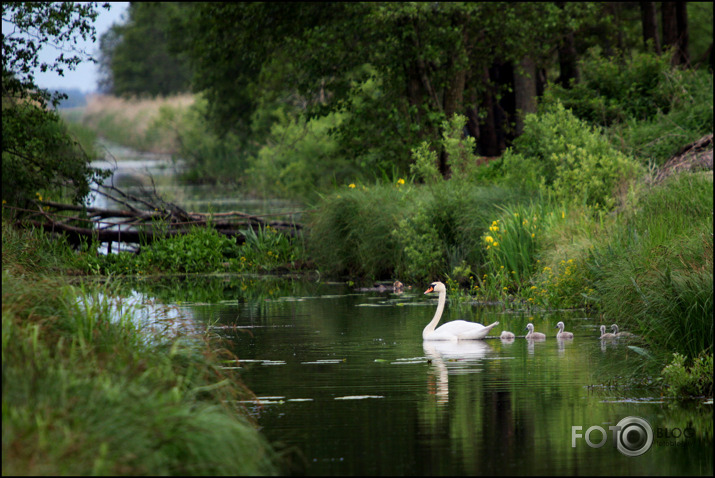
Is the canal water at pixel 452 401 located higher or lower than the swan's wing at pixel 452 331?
lower

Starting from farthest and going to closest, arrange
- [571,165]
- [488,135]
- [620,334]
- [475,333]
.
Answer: [488,135], [571,165], [475,333], [620,334]

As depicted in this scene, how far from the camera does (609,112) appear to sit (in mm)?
26062

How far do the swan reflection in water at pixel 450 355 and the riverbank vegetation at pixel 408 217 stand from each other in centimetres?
167

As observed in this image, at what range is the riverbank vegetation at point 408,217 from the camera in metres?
6.70

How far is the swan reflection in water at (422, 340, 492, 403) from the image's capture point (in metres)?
11.0

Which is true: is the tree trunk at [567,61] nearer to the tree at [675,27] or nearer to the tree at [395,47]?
the tree at [675,27]

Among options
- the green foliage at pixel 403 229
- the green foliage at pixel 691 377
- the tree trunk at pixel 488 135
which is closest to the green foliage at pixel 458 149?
the green foliage at pixel 403 229

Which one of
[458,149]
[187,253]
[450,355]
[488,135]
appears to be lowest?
[450,355]

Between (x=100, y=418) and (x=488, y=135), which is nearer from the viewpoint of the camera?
(x=100, y=418)

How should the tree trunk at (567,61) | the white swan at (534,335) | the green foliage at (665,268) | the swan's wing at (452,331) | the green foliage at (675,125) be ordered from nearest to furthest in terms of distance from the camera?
the green foliage at (665,268) < the white swan at (534,335) < the swan's wing at (452,331) < the green foliage at (675,125) < the tree trunk at (567,61)

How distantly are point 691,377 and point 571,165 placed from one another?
11.1 meters

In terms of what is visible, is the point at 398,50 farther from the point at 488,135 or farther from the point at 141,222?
the point at 488,135

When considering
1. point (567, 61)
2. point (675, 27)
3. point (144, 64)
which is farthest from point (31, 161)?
point (144, 64)

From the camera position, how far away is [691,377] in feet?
30.9
